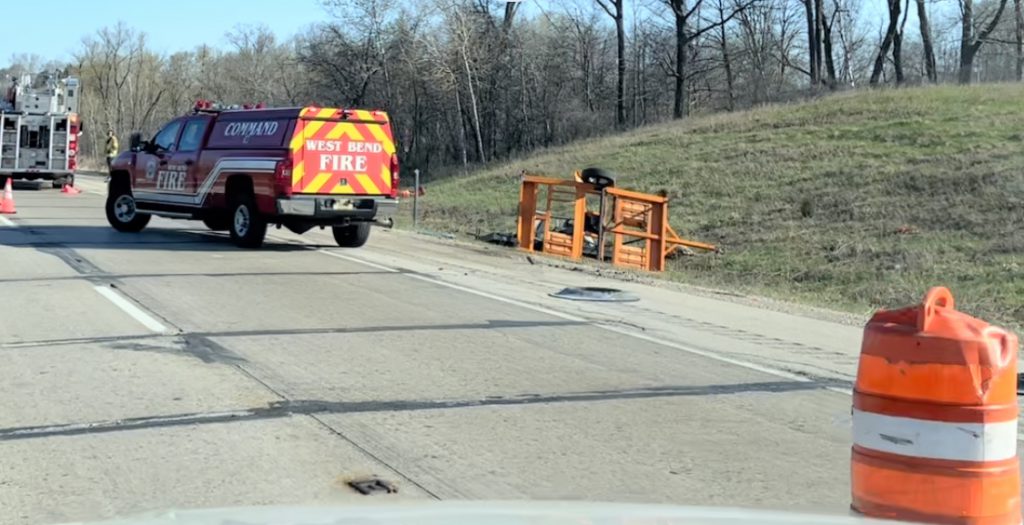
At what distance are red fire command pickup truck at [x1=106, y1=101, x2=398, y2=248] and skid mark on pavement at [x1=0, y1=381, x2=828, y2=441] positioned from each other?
29.6 ft

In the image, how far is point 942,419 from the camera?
11.5 feet

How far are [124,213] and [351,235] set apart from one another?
4584 mm

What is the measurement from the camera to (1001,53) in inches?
2333

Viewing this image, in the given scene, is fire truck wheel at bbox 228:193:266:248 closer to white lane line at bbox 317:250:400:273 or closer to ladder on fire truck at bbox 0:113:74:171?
white lane line at bbox 317:250:400:273

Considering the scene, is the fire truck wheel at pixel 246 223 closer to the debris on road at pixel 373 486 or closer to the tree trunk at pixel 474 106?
the debris on road at pixel 373 486

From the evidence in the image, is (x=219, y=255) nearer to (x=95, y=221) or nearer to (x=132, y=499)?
(x=95, y=221)

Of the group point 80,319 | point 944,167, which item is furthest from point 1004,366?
point 944,167

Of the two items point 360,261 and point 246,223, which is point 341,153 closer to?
point 360,261

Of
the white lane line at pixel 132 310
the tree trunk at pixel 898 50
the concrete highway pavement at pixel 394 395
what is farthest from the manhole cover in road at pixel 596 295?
the tree trunk at pixel 898 50

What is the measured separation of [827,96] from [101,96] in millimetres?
59438

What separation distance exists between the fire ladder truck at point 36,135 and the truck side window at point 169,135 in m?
18.0

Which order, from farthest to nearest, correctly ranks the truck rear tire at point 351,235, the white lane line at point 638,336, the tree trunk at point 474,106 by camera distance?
the tree trunk at point 474,106
the truck rear tire at point 351,235
the white lane line at point 638,336

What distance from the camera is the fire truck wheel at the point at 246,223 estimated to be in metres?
16.0

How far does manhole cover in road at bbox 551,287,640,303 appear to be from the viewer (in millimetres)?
12641
